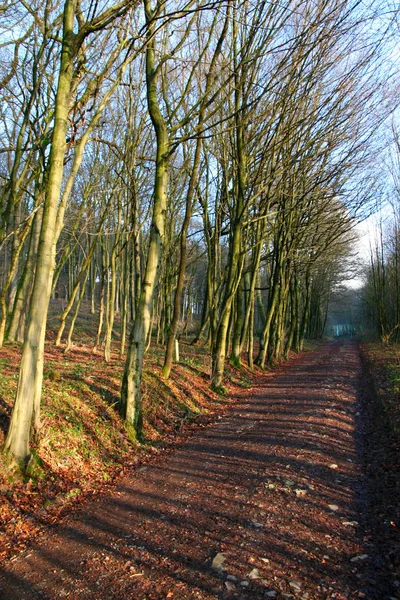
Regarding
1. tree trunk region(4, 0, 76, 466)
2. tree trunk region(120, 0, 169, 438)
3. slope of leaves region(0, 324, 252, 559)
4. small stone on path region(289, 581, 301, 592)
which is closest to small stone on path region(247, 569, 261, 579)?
small stone on path region(289, 581, 301, 592)

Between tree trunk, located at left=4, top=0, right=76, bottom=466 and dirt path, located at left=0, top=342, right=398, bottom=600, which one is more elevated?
tree trunk, located at left=4, top=0, right=76, bottom=466

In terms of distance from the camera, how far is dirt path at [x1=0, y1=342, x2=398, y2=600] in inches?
137

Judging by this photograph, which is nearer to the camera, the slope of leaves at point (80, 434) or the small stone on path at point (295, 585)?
the small stone on path at point (295, 585)

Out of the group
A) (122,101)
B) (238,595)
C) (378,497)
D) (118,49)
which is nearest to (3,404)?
(238,595)

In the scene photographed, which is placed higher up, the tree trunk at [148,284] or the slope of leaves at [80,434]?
the tree trunk at [148,284]

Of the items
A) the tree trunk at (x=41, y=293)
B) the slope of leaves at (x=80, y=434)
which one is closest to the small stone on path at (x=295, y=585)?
the slope of leaves at (x=80, y=434)

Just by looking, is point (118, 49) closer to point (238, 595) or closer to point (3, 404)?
point (3, 404)

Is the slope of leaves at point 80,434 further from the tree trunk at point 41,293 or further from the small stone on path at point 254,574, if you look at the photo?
the small stone on path at point 254,574

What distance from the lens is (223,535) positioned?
168 inches

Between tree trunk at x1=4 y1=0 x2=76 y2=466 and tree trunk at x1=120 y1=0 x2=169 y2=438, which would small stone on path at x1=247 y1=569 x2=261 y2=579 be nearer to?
tree trunk at x1=4 y1=0 x2=76 y2=466

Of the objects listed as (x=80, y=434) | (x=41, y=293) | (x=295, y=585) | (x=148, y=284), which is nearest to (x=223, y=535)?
(x=295, y=585)

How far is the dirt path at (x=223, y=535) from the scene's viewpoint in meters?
3.47

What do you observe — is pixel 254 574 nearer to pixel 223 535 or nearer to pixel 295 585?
pixel 295 585

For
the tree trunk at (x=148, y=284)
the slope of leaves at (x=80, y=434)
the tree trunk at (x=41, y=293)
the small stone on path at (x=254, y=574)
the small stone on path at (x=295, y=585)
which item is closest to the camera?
the small stone on path at (x=295, y=585)
